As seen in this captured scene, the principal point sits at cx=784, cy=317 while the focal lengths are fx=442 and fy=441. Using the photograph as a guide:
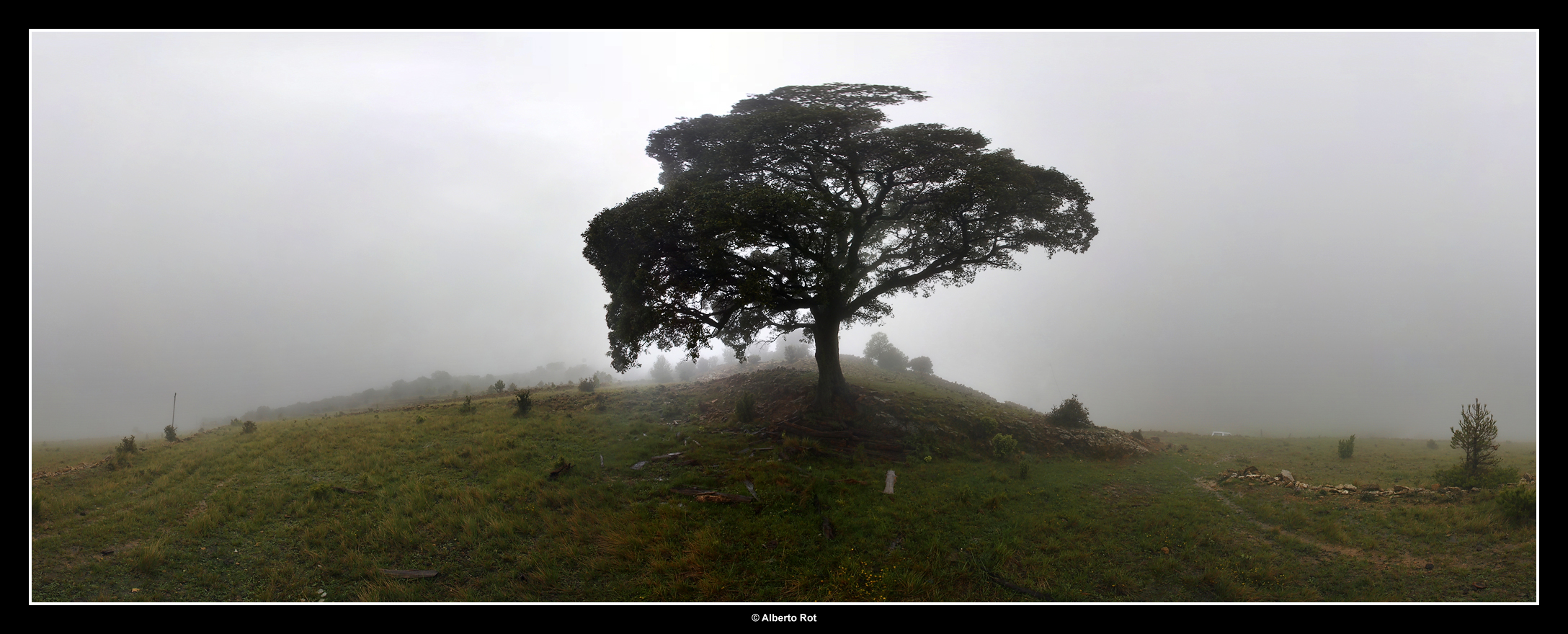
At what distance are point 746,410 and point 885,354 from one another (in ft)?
68.2

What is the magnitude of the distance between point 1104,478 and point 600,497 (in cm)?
1214

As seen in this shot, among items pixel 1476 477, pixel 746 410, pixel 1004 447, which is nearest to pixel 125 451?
pixel 746 410

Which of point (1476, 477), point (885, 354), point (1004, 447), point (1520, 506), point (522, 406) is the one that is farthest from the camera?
point (885, 354)

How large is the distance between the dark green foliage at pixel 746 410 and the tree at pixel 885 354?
18813mm

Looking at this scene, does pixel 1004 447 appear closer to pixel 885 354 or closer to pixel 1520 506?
pixel 1520 506

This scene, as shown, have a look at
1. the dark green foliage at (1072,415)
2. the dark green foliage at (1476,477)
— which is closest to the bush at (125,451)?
the dark green foliage at (1072,415)

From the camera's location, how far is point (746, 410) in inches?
568

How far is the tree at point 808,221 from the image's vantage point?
1097cm

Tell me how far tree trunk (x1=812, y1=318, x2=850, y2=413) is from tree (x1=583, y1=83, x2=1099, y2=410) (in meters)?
0.05

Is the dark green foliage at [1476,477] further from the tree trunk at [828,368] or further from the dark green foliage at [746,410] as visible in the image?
the dark green foliage at [746,410]

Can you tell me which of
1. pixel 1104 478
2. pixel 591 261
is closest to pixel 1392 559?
pixel 1104 478

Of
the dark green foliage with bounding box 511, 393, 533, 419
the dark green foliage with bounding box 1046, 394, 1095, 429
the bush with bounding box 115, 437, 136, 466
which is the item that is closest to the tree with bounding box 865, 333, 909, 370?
the dark green foliage with bounding box 1046, 394, 1095, 429

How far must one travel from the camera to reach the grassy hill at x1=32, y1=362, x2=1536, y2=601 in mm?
6516
